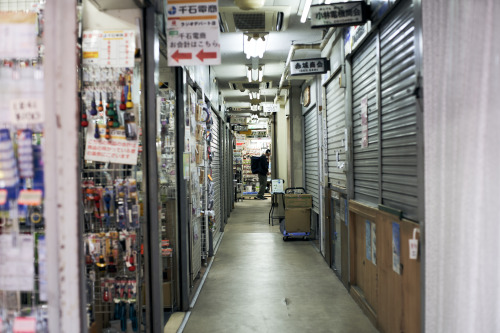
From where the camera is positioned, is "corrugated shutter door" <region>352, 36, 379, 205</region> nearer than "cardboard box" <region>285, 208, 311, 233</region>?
Yes

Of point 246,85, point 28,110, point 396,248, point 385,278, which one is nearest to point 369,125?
point 396,248

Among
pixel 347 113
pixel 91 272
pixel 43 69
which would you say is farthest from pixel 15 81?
pixel 347 113

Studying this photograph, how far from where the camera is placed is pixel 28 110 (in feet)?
6.23

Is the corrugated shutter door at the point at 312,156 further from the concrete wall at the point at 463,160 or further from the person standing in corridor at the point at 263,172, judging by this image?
the person standing in corridor at the point at 263,172

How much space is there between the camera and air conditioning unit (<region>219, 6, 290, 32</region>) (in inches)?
186

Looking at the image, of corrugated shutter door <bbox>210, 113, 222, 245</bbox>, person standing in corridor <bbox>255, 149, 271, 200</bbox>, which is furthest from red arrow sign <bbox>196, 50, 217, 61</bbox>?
person standing in corridor <bbox>255, 149, 271, 200</bbox>

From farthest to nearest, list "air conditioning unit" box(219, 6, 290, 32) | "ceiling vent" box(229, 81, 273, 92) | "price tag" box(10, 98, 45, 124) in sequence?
1. "ceiling vent" box(229, 81, 273, 92)
2. "air conditioning unit" box(219, 6, 290, 32)
3. "price tag" box(10, 98, 45, 124)

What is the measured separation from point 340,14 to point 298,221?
5.18 meters

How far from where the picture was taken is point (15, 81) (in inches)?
75.4

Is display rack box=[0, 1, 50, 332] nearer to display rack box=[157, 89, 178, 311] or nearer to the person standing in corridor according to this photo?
display rack box=[157, 89, 178, 311]

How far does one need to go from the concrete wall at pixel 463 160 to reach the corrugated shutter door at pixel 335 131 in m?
2.78

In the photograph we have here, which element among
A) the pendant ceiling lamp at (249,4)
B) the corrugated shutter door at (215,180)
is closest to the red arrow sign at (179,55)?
the pendant ceiling lamp at (249,4)

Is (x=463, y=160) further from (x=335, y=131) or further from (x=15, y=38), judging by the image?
(x=335, y=131)

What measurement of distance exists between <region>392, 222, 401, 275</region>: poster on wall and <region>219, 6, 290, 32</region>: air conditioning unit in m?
2.94
